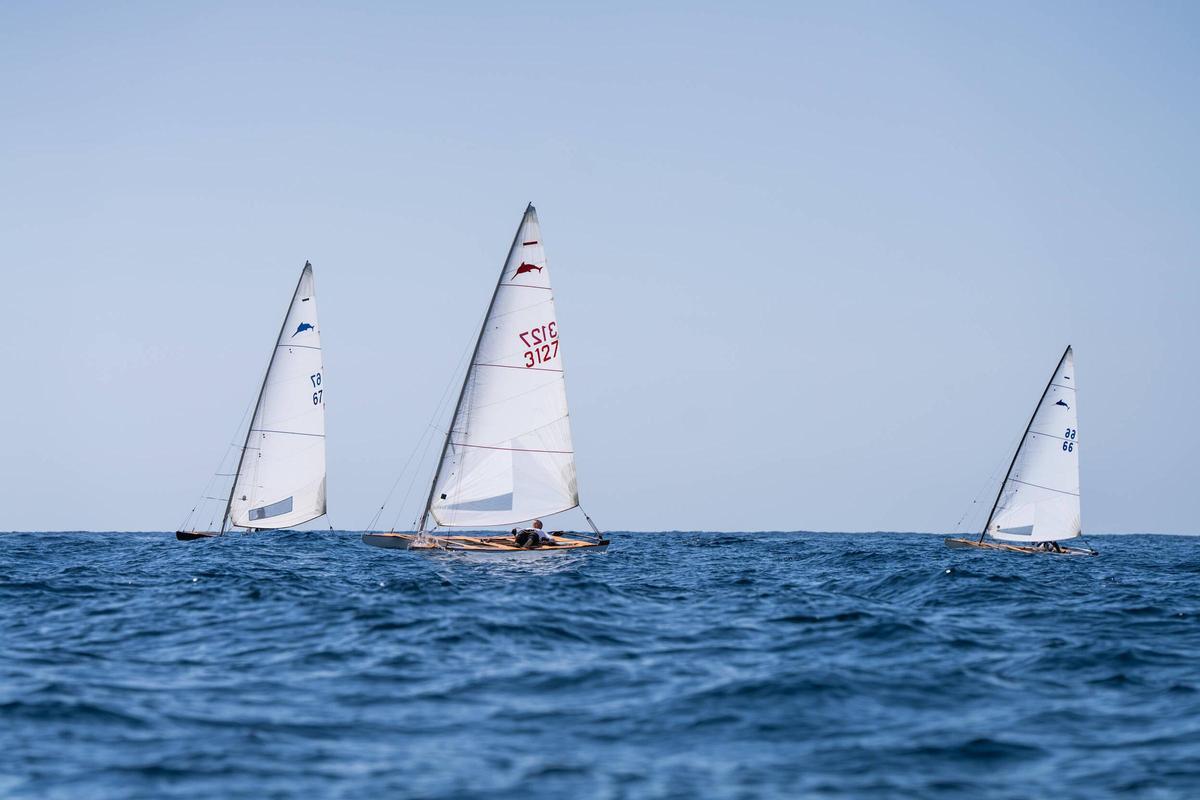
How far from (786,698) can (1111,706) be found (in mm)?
4050

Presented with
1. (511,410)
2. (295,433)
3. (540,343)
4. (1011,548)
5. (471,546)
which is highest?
(540,343)

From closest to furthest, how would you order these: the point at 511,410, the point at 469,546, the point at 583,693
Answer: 1. the point at 583,693
2. the point at 469,546
3. the point at 511,410

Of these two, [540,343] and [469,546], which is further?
[540,343]

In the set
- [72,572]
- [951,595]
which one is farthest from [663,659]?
[72,572]

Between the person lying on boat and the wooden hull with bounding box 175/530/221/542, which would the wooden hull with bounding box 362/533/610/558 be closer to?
the person lying on boat

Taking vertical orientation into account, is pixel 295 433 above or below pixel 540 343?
below

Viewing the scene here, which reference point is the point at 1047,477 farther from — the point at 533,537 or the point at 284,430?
the point at 284,430

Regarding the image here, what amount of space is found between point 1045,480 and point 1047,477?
17 centimetres

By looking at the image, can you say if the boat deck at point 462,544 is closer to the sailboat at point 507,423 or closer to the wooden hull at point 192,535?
the sailboat at point 507,423

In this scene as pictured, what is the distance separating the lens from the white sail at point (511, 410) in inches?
1428

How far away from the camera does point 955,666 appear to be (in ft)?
51.1

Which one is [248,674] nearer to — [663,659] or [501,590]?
[663,659]

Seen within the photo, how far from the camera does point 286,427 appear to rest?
52.1 meters

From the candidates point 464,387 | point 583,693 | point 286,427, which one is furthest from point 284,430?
point 583,693
